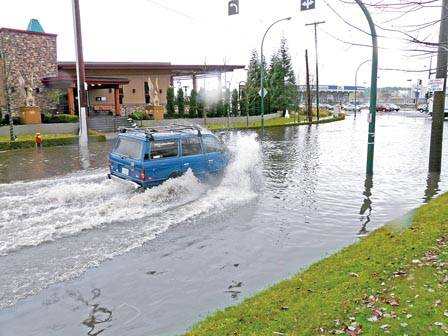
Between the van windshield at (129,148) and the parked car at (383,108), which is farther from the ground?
the parked car at (383,108)

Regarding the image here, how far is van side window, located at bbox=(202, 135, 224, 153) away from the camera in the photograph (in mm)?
12641

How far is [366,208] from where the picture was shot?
1074cm

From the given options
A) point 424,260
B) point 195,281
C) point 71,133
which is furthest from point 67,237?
point 71,133

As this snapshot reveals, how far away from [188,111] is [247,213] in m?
33.5

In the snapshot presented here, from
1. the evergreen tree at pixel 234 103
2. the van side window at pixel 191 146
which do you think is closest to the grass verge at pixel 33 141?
the van side window at pixel 191 146

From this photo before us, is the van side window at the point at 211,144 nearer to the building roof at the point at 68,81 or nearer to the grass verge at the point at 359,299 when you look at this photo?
the grass verge at the point at 359,299

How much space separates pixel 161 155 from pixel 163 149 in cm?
18

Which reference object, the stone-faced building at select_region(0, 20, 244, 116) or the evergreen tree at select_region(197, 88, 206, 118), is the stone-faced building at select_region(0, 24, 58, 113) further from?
the evergreen tree at select_region(197, 88, 206, 118)

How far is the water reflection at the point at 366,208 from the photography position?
29.7 feet

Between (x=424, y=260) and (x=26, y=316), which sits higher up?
(x=424, y=260)

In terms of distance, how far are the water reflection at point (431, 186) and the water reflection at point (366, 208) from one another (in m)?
1.49

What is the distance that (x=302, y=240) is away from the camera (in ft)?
27.6

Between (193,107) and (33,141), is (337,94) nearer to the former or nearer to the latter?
(193,107)

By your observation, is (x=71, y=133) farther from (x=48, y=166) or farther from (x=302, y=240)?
(x=302, y=240)
